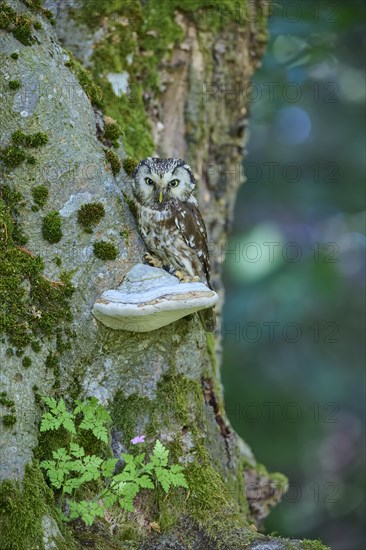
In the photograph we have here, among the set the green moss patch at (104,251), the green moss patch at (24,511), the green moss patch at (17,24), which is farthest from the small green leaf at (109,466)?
the green moss patch at (17,24)

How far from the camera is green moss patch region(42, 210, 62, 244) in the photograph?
3611 millimetres

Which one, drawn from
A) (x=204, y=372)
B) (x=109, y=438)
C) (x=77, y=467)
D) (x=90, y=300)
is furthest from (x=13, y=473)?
(x=204, y=372)

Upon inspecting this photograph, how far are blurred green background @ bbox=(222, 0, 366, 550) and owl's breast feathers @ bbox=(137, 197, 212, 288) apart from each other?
3.81 meters

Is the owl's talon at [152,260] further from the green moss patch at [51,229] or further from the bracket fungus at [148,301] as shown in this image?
the green moss patch at [51,229]

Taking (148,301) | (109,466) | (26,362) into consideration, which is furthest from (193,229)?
(109,466)

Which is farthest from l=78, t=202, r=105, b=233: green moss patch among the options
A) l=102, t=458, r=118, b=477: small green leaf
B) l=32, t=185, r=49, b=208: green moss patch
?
l=102, t=458, r=118, b=477: small green leaf

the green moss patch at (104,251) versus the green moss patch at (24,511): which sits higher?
the green moss patch at (104,251)

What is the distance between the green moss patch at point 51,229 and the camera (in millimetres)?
3611

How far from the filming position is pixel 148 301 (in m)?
3.30

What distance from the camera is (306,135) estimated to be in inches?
405

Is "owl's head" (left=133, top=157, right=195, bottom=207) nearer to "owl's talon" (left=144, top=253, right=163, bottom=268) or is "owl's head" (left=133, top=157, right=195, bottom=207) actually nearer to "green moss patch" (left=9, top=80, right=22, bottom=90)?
"owl's talon" (left=144, top=253, right=163, bottom=268)

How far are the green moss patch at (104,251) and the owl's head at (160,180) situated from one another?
485 mm

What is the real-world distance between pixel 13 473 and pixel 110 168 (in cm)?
163

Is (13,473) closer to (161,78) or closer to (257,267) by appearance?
(161,78)
